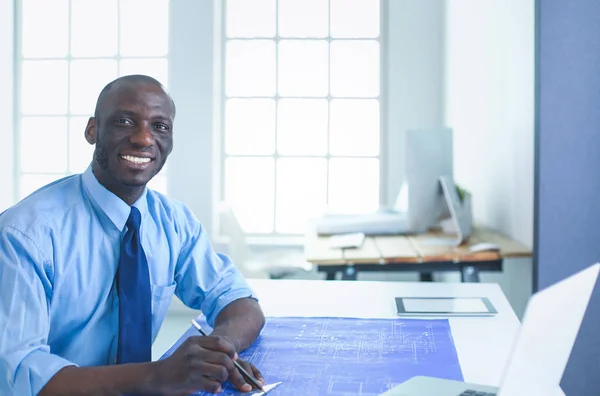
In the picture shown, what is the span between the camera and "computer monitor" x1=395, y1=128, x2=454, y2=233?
3.53 m

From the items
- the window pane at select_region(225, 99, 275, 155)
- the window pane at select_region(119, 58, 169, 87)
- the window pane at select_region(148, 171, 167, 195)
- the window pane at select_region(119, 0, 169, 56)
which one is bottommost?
the window pane at select_region(148, 171, 167, 195)

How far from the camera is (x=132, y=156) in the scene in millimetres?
1470

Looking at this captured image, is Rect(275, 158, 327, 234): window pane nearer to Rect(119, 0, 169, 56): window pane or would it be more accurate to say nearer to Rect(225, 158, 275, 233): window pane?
Rect(225, 158, 275, 233): window pane

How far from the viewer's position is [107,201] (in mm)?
1476

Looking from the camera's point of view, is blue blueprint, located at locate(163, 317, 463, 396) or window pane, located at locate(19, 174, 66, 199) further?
window pane, located at locate(19, 174, 66, 199)

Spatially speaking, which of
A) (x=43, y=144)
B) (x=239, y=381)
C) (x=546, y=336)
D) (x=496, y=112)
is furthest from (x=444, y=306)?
(x=43, y=144)

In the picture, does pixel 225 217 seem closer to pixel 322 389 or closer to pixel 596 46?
pixel 596 46

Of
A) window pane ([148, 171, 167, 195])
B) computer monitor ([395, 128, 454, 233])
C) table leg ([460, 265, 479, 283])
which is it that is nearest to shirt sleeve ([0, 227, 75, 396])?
table leg ([460, 265, 479, 283])

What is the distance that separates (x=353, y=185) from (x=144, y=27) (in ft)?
6.35

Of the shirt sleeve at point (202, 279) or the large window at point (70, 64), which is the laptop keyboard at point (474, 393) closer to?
the shirt sleeve at point (202, 279)

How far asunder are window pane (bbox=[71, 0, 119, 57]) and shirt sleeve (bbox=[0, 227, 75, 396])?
4218 millimetres

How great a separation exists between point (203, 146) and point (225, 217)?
2.59 ft

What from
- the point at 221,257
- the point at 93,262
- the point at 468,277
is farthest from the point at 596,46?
the point at 93,262

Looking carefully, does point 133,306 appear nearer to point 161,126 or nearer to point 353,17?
point 161,126
